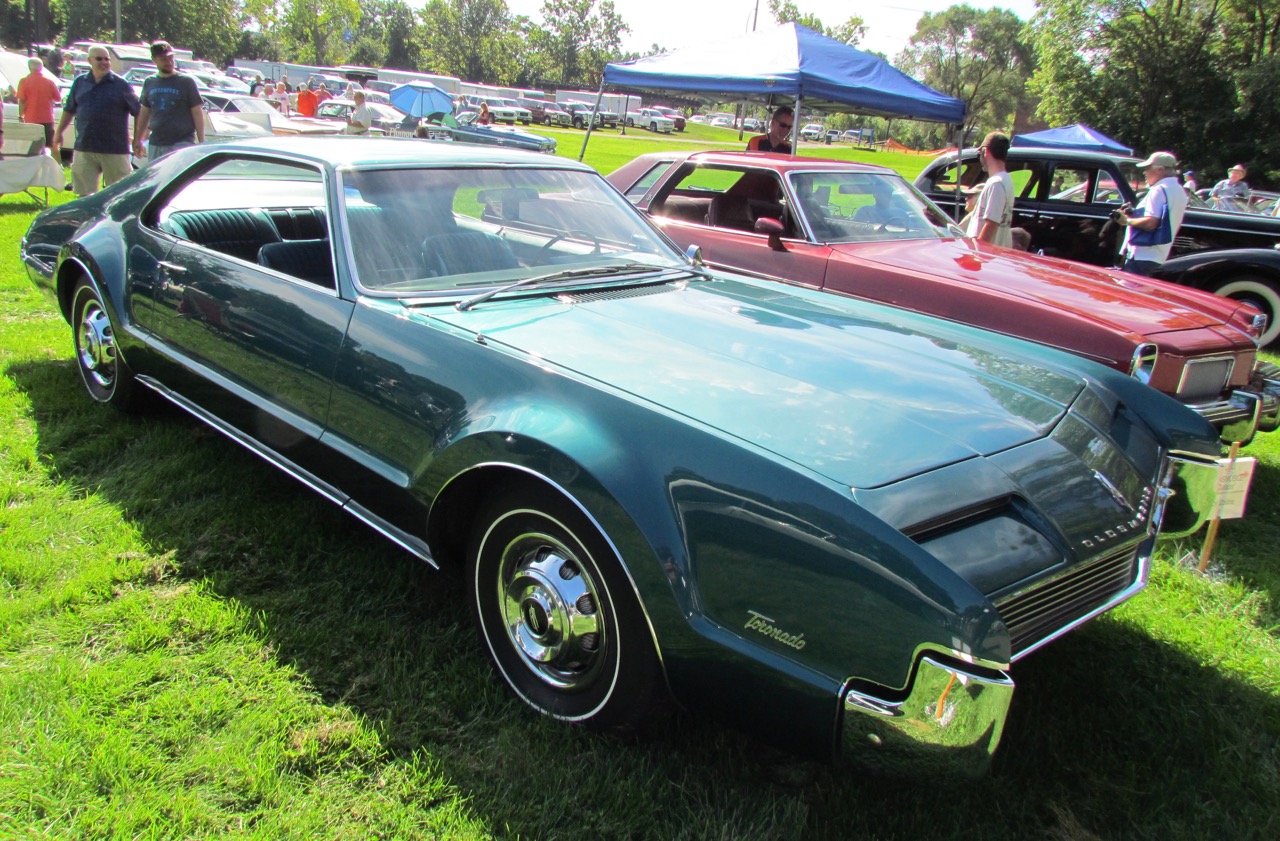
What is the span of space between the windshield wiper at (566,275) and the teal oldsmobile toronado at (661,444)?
11 millimetres

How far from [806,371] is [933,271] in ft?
9.13

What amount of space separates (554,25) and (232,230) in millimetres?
89243

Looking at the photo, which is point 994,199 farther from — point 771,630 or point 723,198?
point 771,630

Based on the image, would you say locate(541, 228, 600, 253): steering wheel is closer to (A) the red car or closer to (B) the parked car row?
(A) the red car

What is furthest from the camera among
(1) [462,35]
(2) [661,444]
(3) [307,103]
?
(1) [462,35]

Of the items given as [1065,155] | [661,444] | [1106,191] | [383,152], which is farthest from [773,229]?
[1106,191]

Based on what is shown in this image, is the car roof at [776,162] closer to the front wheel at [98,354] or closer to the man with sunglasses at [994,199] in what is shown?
the man with sunglasses at [994,199]

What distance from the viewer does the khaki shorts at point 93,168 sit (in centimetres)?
736

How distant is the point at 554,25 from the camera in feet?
277

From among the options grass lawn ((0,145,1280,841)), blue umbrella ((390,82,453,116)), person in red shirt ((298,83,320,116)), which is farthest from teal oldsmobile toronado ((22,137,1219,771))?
blue umbrella ((390,82,453,116))

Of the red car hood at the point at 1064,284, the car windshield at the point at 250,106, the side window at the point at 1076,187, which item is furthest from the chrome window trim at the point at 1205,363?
the car windshield at the point at 250,106

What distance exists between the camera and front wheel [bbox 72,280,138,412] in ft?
12.5

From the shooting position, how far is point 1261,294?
7156 mm

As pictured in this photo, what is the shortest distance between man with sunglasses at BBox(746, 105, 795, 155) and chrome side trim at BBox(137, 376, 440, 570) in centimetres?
→ 542
